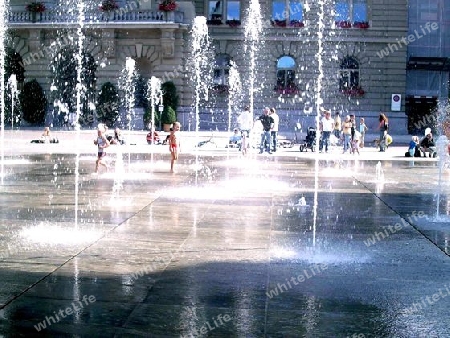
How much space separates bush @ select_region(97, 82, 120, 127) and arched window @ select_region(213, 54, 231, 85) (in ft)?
21.3

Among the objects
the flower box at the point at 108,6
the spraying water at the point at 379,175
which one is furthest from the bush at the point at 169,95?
the spraying water at the point at 379,175

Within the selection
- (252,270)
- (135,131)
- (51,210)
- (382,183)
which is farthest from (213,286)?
(135,131)

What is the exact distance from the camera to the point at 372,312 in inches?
255

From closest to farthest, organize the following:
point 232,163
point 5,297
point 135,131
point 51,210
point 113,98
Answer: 1. point 5,297
2. point 51,210
3. point 232,163
4. point 135,131
5. point 113,98

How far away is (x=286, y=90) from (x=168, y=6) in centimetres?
870

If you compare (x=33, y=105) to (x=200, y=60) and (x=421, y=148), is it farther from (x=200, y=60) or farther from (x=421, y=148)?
(x=421, y=148)

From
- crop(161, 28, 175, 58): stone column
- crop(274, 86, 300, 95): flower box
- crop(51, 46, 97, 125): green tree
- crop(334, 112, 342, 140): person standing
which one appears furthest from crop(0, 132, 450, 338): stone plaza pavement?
crop(51, 46, 97, 125): green tree

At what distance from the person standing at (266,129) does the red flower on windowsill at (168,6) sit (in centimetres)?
1587

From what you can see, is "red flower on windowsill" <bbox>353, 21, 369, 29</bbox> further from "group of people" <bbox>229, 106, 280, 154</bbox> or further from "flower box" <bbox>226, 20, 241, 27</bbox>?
"group of people" <bbox>229, 106, 280, 154</bbox>

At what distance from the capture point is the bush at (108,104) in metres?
43.4

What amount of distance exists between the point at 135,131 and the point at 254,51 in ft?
33.1

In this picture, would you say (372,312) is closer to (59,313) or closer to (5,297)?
(59,313)

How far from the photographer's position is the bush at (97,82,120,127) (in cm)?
4344

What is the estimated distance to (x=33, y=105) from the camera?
44.3 m
